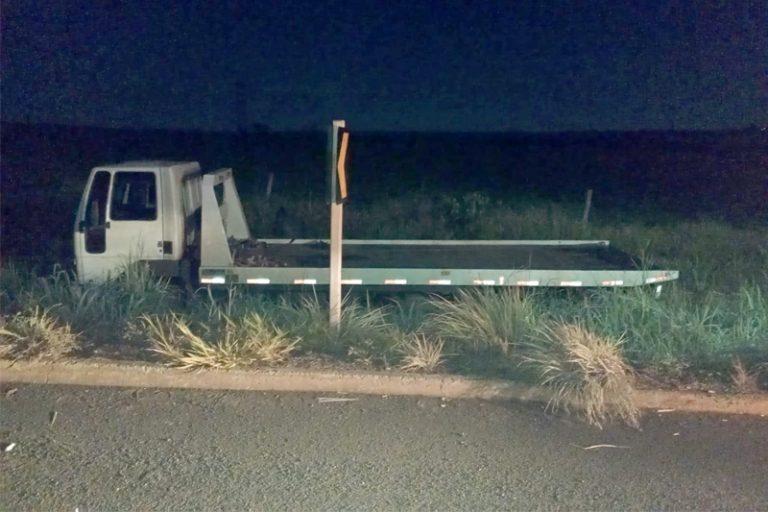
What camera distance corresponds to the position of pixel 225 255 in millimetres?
10445

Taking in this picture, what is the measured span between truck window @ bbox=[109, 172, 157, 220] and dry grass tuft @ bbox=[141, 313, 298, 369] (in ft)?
9.89

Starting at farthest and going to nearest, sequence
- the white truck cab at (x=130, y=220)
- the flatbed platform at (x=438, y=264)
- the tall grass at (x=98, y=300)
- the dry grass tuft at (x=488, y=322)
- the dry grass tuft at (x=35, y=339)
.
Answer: the white truck cab at (x=130, y=220) < the flatbed platform at (x=438, y=264) < the tall grass at (x=98, y=300) < the dry grass tuft at (x=488, y=322) < the dry grass tuft at (x=35, y=339)

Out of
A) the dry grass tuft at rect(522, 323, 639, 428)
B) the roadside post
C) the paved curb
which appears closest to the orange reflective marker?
the roadside post

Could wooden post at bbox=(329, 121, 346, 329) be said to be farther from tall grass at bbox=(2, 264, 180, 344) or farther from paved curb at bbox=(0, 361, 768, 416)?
tall grass at bbox=(2, 264, 180, 344)

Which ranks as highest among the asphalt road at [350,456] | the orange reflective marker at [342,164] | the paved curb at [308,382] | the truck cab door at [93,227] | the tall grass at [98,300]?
the orange reflective marker at [342,164]

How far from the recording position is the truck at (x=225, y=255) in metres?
10.1

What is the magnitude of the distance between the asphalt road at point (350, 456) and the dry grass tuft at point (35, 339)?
0.46 metres

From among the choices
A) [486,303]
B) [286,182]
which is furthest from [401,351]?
[286,182]

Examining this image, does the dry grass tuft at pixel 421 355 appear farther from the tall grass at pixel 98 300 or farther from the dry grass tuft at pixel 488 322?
the tall grass at pixel 98 300

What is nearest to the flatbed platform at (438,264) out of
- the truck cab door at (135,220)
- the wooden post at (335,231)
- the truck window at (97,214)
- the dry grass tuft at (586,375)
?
the truck cab door at (135,220)

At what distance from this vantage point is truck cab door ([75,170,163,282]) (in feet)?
35.1

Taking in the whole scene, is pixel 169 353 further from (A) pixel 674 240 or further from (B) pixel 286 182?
(B) pixel 286 182

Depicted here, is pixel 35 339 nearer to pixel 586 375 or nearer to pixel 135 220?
pixel 135 220

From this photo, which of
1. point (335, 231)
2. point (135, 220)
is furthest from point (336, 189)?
point (135, 220)
